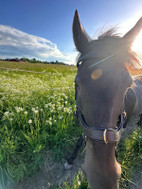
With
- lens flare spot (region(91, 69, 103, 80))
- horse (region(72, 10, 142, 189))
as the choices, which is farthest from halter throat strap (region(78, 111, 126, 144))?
lens flare spot (region(91, 69, 103, 80))

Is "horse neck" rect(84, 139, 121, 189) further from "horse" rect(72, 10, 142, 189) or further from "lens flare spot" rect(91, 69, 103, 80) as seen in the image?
"lens flare spot" rect(91, 69, 103, 80)

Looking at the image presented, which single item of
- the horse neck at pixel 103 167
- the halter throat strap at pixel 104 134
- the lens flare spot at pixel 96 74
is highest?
the lens flare spot at pixel 96 74

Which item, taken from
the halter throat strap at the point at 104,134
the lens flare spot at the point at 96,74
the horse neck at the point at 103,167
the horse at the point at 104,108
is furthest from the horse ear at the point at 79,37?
the horse neck at the point at 103,167

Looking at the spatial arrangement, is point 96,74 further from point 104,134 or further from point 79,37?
point 79,37

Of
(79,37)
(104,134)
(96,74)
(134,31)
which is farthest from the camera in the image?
(79,37)

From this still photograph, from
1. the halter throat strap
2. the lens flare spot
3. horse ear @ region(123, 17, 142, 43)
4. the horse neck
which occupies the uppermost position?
horse ear @ region(123, 17, 142, 43)

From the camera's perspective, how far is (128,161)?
209cm

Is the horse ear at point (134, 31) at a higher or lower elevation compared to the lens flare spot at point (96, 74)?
higher

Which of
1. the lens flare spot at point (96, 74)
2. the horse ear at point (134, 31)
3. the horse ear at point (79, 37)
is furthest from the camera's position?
the horse ear at point (79, 37)

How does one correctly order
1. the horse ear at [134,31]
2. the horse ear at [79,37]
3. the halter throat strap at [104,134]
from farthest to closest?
the horse ear at [79,37], the horse ear at [134,31], the halter throat strap at [104,134]

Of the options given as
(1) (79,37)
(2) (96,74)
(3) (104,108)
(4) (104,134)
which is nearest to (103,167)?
(4) (104,134)

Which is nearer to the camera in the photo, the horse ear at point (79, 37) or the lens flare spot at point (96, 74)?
the lens flare spot at point (96, 74)

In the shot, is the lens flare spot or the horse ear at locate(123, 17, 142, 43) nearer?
the lens flare spot

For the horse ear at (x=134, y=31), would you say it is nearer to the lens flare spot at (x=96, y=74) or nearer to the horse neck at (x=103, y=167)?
the lens flare spot at (x=96, y=74)
